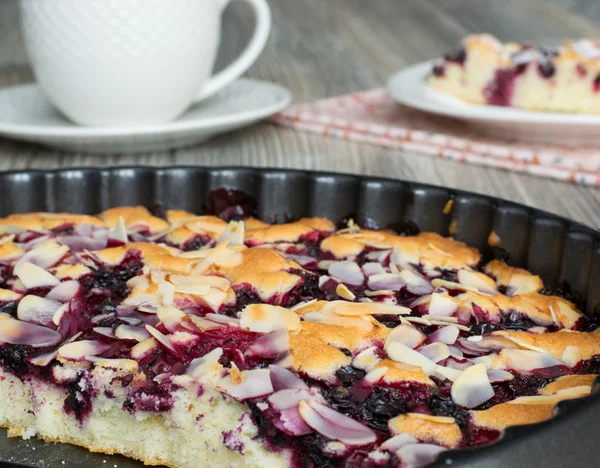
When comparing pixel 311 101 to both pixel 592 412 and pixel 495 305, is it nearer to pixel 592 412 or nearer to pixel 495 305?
pixel 495 305

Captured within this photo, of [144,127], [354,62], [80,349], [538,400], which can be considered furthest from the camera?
[354,62]

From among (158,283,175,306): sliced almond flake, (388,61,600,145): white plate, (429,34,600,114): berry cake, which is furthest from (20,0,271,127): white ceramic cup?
(158,283,175,306): sliced almond flake

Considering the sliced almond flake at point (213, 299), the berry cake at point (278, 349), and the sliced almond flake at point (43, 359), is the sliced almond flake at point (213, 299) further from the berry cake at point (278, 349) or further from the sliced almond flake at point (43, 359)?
the sliced almond flake at point (43, 359)

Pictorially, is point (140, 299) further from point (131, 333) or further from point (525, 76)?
point (525, 76)

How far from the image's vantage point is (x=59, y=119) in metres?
1.85

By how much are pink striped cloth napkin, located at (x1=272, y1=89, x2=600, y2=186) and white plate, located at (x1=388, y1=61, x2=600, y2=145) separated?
24 millimetres

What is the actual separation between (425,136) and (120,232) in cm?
83

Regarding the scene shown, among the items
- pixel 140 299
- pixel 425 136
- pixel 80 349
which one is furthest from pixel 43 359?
pixel 425 136

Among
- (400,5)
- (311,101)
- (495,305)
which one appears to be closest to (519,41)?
(400,5)

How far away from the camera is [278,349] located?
0.92 m

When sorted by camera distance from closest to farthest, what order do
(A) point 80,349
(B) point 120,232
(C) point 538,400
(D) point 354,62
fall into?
(C) point 538,400, (A) point 80,349, (B) point 120,232, (D) point 354,62

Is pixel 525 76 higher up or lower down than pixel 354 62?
higher up

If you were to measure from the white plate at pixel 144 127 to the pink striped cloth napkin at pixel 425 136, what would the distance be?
0.12 metres

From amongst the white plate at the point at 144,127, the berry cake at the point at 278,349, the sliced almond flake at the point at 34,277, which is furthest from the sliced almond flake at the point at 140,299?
the white plate at the point at 144,127
